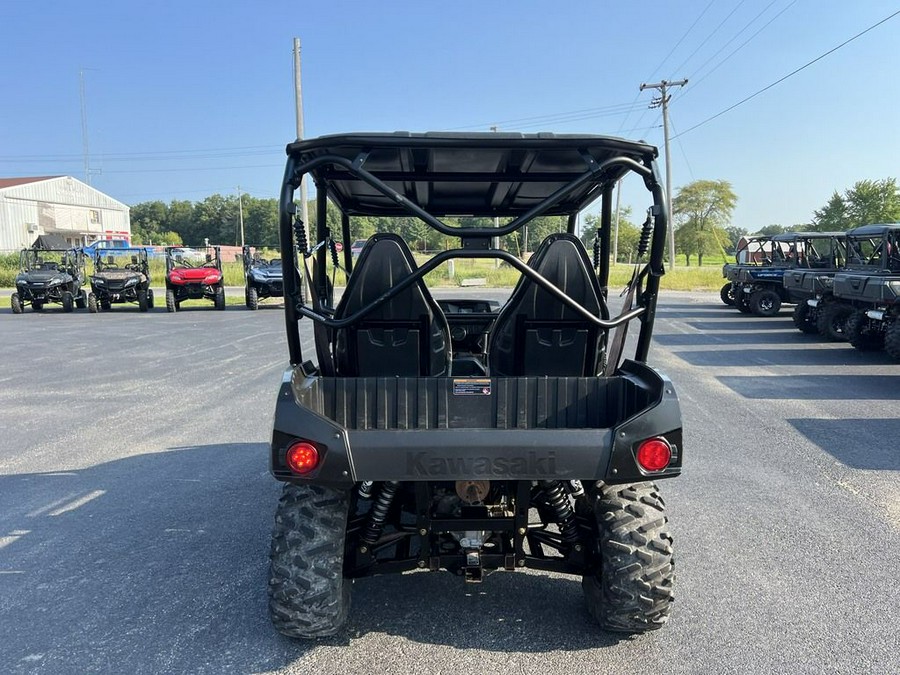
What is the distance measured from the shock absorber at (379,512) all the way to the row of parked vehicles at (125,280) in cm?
1655

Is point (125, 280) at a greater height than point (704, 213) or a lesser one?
lesser

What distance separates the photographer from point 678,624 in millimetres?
2682

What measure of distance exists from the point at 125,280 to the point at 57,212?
4115 centimetres

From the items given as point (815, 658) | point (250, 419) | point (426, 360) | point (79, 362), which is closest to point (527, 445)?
point (426, 360)

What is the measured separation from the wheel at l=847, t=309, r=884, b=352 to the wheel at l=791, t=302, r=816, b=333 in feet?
7.08

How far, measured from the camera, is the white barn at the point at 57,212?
47.5 metres

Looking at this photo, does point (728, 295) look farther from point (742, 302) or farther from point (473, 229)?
Result: point (473, 229)

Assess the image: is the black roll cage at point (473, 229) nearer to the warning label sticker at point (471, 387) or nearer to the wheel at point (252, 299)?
the warning label sticker at point (471, 387)

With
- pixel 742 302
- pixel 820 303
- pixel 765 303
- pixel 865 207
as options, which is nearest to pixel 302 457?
pixel 820 303

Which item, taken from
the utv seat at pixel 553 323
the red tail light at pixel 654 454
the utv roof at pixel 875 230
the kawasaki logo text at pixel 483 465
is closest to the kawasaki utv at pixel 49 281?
the utv seat at pixel 553 323

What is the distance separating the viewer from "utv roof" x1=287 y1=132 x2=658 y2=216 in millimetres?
2377

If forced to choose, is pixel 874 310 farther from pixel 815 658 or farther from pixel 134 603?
pixel 134 603

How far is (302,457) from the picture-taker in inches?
88.4

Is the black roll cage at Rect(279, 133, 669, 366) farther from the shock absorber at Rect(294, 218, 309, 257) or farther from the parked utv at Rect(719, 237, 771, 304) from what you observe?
the parked utv at Rect(719, 237, 771, 304)
